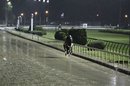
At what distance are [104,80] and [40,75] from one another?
8.62ft

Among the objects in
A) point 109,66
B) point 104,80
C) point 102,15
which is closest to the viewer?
point 104,80

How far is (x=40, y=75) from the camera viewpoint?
16016 millimetres

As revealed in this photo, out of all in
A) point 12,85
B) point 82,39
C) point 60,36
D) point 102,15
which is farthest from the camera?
point 102,15

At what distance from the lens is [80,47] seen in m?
31.1

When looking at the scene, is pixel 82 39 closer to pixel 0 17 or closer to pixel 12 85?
pixel 12 85

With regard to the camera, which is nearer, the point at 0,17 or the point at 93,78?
the point at 93,78

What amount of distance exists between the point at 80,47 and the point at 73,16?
11568cm

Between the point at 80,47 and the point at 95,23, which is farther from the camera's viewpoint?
the point at 95,23

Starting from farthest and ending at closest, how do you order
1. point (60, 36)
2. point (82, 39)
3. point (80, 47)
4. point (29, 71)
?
point (60, 36), point (82, 39), point (80, 47), point (29, 71)

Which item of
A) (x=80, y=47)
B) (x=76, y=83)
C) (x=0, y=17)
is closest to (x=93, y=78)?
(x=76, y=83)

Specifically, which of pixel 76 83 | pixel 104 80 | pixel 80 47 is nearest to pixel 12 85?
pixel 76 83

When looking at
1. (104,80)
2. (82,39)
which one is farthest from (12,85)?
(82,39)

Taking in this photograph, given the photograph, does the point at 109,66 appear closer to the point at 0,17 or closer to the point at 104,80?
the point at 104,80

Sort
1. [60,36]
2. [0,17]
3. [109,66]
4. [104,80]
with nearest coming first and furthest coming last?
[104,80] < [109,66] < [60,36] < [0,17]
